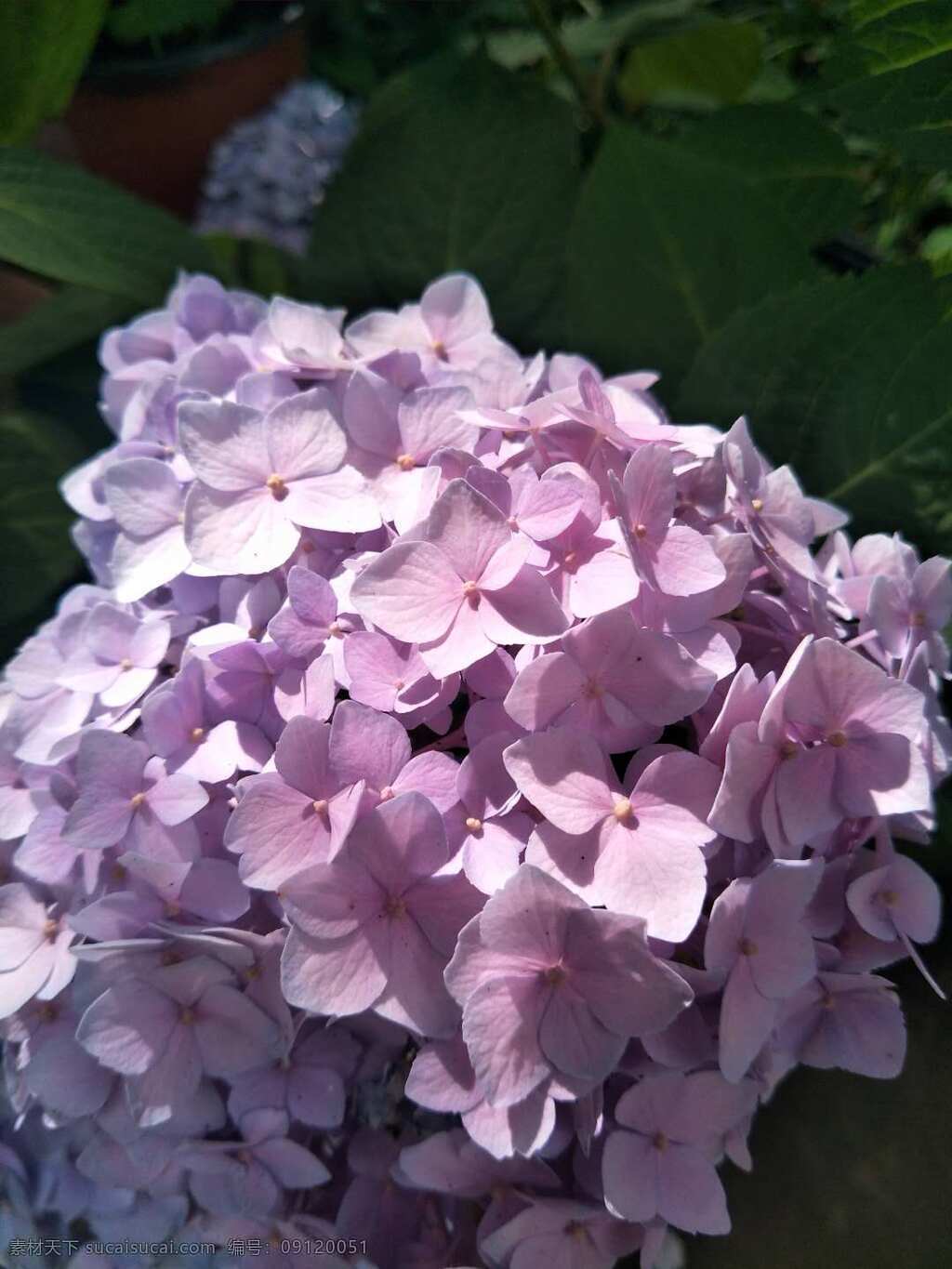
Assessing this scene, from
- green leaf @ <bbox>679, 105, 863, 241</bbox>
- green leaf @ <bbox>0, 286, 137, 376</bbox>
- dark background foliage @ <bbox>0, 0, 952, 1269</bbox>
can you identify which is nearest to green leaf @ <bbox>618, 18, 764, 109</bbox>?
dark background foliage @ <bbox>0, 0, 952, 1269</bbox>

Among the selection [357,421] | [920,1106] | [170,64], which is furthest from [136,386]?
[170,64]

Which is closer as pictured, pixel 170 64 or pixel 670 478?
pixel 670 478

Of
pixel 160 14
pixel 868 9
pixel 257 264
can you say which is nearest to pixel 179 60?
pixel 160 14

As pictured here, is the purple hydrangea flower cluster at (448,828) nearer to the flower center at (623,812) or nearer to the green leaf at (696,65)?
the flower center at (623,812)

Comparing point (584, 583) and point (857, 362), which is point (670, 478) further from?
point (857, 362)

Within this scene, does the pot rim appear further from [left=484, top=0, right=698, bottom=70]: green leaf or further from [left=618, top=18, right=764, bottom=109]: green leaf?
[left=618, top=18, right=764, bottom=109]: green leaf
